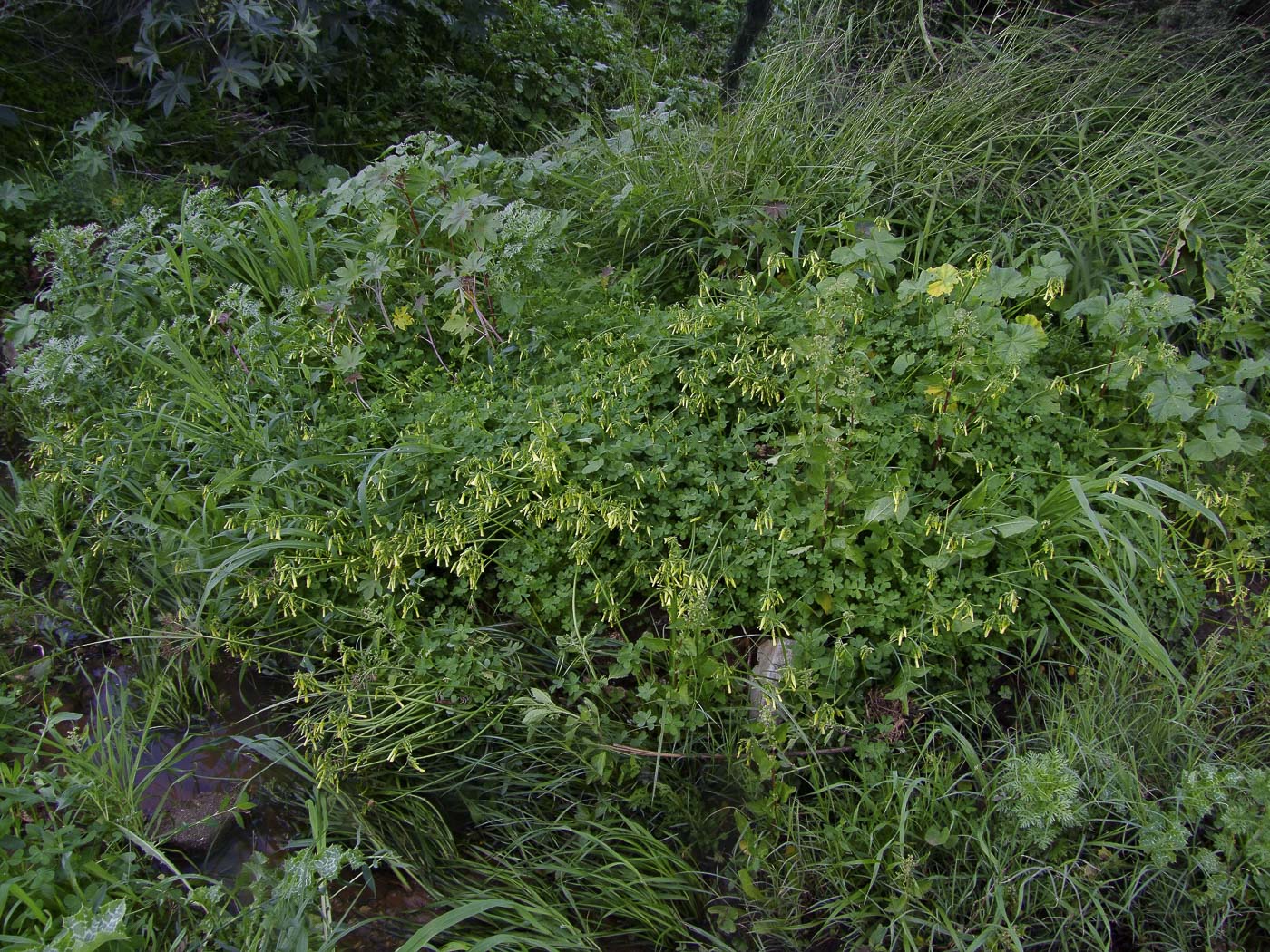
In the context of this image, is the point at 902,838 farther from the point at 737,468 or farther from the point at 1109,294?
the point at 1109,294

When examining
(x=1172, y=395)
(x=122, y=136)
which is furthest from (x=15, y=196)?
(x=1172, y=395)

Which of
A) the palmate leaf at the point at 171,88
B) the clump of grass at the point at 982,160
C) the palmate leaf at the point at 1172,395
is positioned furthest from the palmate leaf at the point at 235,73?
the palmate leaf at the point at 1172,395

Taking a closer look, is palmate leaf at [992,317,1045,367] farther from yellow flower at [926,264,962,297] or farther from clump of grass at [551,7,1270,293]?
clump of grass at [551,7,1270,293]

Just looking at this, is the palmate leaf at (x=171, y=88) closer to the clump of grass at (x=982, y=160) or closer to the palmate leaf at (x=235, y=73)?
the palmate leaf at (x=235, y=73)

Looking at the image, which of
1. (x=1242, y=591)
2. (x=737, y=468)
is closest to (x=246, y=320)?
(x=737, y=468)

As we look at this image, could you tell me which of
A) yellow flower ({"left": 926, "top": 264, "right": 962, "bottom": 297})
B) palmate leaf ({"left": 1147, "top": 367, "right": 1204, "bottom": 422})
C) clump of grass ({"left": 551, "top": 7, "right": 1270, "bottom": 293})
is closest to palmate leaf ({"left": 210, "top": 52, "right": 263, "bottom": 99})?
clump of grass ({"left": 551, "top": 7, "right": 1270, "bottom": 293})

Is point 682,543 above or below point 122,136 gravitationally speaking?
below

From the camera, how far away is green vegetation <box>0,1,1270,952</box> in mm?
2270

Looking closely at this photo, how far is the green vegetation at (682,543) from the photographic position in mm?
2270

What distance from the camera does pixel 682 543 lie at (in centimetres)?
272

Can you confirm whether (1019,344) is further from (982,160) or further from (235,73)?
(235,73)

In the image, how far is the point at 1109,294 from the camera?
10.4ft

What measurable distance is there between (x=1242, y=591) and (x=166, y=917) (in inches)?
119

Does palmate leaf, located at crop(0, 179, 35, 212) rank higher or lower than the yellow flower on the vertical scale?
higher
